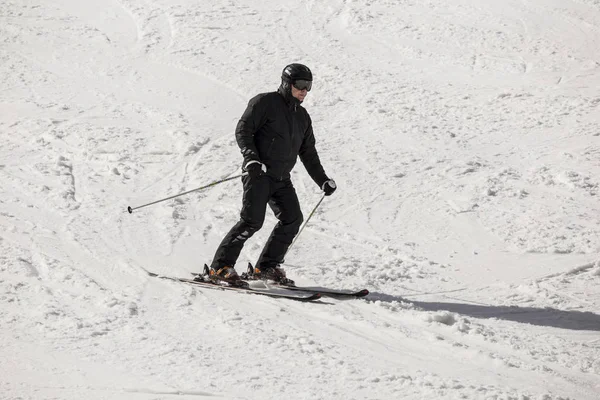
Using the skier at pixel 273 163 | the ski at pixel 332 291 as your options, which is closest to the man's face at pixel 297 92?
the skier at pixel 273 163

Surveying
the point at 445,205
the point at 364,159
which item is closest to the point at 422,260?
the point at 445,205

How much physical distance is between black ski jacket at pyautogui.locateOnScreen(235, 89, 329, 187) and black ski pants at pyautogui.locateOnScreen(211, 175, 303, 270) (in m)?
0.14

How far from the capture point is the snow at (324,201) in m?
4.89

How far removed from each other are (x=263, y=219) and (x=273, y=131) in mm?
816

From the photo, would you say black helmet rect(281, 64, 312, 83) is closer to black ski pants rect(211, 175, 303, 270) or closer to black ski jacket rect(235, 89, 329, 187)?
black ski jacket rect(235, 89, 329, 187)

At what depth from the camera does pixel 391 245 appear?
7.91m

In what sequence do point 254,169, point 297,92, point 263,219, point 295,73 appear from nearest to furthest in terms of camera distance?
1. point 254,169
2. point 295,73
3. point 297,92
4. point 263,219

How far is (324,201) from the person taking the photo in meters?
9.20

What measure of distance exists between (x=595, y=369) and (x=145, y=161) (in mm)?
6950

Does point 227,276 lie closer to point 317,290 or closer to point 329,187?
point 317,290

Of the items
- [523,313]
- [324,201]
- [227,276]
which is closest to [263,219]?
[227,276]

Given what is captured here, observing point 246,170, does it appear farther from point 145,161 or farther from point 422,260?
point 145,161


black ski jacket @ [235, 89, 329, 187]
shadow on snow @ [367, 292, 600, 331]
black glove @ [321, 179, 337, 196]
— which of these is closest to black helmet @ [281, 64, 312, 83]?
black ski jacket @ [235, 89, 329, 187]

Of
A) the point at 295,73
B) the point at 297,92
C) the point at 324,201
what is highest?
the point at 295,73
